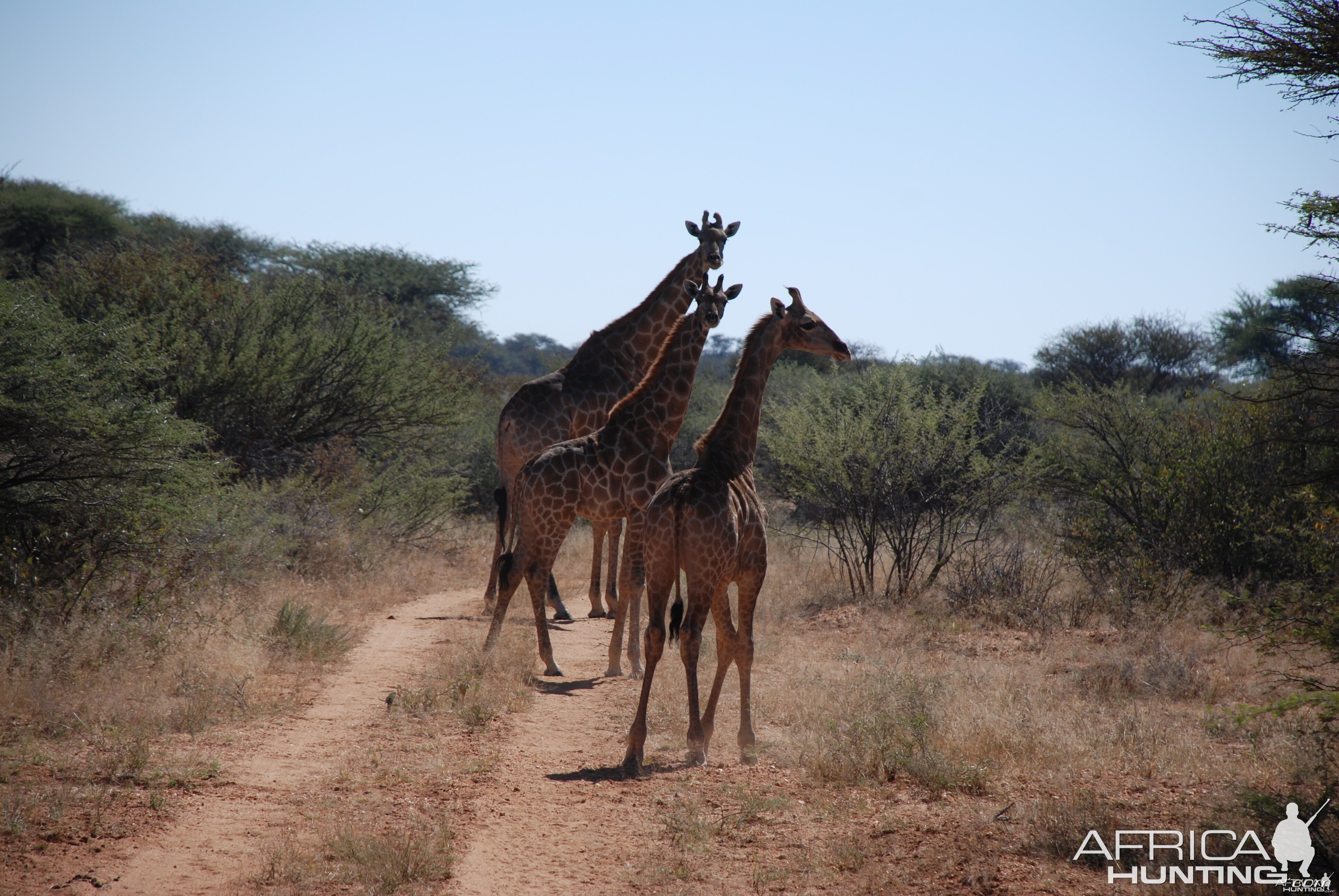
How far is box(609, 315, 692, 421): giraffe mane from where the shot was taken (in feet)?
28.5

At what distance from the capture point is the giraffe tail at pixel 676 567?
20.6 feet

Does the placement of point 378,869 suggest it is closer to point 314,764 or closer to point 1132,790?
point 314,764

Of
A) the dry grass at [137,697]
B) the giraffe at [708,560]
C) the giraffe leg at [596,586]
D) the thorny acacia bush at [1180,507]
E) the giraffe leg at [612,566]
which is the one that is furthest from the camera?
the giraffe leg at [596,586]

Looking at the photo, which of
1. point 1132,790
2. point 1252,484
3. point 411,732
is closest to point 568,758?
point 411,732

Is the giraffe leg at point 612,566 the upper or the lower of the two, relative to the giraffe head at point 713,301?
lower

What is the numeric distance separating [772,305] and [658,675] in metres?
3.49

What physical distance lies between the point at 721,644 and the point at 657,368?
3059mm

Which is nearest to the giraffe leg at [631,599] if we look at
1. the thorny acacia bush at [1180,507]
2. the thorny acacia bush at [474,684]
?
the thorny acacia bush at [474,684]

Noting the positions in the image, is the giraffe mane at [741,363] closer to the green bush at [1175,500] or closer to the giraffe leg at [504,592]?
the giraffe leg at [504,592]

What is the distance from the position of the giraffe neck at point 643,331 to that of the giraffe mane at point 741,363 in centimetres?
373

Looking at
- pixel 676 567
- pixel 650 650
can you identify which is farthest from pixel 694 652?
pixel 676 567

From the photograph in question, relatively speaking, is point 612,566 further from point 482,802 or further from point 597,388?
point 482,802

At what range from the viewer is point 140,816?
494 centimetres

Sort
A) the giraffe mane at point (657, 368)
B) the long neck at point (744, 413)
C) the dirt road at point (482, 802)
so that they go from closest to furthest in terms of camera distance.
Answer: the dirt road at point (482, 802) → the long neck at point (744, 413) → the giraffe mane at point (657, 368)
